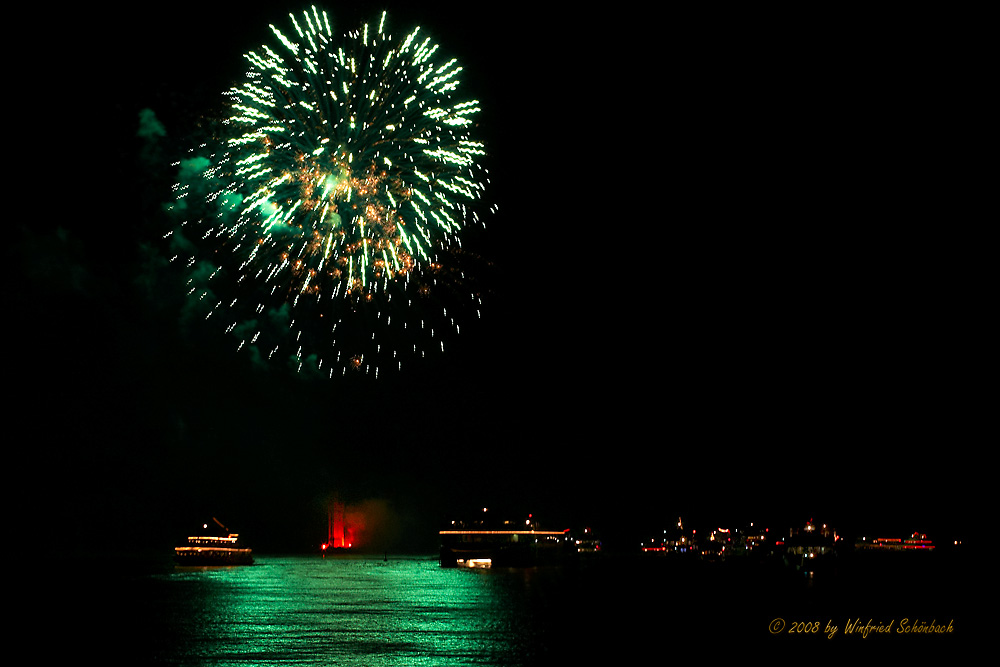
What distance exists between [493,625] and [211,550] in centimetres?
10939

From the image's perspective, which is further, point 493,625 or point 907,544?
point 907,544

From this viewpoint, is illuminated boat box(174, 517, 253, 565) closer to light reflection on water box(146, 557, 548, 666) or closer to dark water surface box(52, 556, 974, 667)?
Answer: dark water surface box(52, 556, 974, 667)

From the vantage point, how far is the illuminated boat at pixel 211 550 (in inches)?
5261

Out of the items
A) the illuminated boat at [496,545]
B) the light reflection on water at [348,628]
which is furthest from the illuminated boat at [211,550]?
the light reflection on water at [348,628]

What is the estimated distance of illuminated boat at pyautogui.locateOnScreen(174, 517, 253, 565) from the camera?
133625 millimetres

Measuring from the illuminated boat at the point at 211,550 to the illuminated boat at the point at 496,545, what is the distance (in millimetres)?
31608

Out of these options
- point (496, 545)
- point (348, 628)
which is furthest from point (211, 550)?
point (348, 628)

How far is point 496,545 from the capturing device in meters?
128

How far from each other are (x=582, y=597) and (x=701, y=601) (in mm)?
7015

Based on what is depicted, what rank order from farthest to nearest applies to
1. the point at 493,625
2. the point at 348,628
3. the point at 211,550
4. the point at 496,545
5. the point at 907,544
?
the point at 907,544, the point at 211,550, the point at 496,545, the point at 493,625, the point at 348,628

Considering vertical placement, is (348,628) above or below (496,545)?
above

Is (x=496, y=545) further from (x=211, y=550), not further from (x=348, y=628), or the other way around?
(x=348, y=628)

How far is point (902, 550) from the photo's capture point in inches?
7510

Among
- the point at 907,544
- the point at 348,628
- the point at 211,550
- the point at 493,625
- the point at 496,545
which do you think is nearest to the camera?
the point at 348,628
